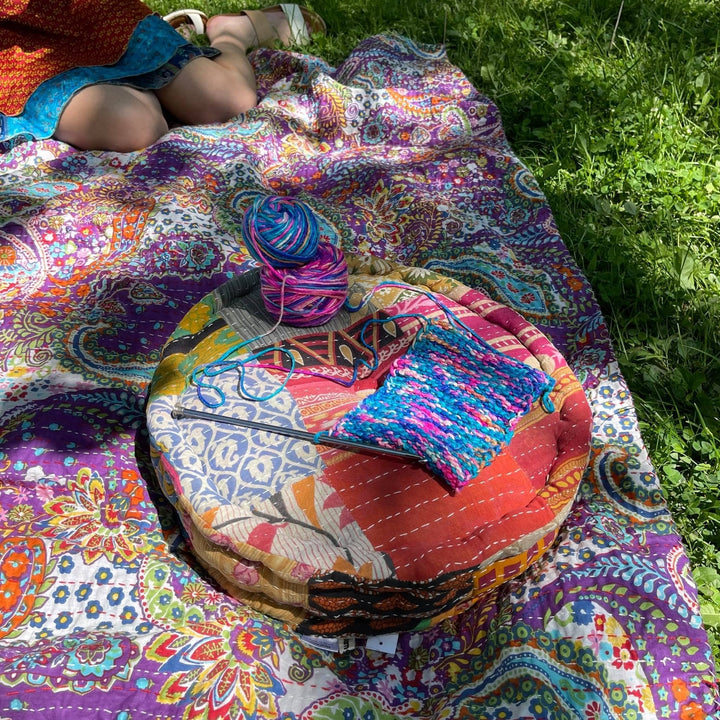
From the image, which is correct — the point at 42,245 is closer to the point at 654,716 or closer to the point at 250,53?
the point at 250,53

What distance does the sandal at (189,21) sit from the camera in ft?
10.3

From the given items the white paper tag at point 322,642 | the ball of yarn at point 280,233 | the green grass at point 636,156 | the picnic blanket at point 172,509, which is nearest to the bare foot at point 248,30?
the green grass at point 636,156

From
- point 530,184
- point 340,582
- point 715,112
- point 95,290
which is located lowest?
point 95,290

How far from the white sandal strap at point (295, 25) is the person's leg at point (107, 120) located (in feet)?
3.13

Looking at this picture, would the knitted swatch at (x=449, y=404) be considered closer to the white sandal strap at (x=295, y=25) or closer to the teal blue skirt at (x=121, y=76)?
the teal blue skirt at (x=121, y=76)

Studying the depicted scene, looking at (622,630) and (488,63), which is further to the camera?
(488,63)

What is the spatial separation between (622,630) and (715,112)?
1.88m

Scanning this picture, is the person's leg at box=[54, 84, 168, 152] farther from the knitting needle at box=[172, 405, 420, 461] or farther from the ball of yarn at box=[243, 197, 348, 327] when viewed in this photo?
the knitting needle at box=[172, 405, 420, 461]

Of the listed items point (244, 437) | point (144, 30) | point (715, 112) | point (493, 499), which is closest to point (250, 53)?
point (144, 30)

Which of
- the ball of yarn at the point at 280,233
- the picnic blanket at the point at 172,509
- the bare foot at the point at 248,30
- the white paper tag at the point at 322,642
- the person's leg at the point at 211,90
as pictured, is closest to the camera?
the picnic blanket at the point at 172,509

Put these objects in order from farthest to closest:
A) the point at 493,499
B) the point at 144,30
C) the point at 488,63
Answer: the point at 488,63
the point at 144,30
the point at 493,499

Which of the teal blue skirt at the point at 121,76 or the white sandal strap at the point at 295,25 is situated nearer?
the teal blue skirt at the point at 121,76

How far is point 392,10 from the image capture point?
129 inches

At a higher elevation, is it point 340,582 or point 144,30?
point 144,30
